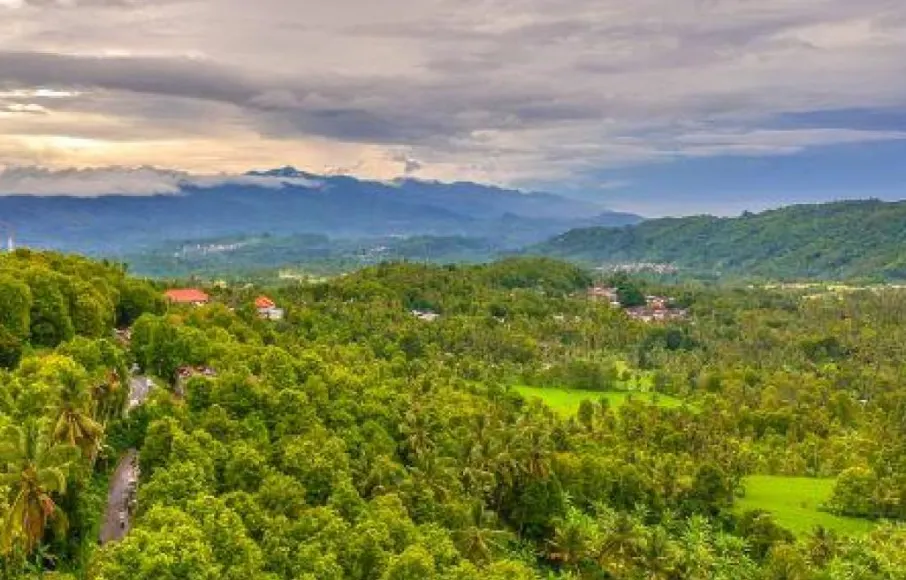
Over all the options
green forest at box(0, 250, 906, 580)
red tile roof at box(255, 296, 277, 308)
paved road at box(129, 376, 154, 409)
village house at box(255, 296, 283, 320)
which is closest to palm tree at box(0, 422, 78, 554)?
green forest at box(0, 250, 906, 580)

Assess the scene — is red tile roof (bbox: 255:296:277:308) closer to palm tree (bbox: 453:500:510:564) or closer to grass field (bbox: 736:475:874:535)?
grass field (bbox: 736:475:874:535)

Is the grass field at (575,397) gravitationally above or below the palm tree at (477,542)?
below

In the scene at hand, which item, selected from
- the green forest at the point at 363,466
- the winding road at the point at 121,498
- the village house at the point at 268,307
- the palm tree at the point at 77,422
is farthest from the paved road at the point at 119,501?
the village house at the point at 268,307

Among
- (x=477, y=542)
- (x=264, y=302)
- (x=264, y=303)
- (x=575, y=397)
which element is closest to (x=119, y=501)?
(x=477, y=542)

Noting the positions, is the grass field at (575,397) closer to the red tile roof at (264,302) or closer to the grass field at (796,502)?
the grass field at (796,502)

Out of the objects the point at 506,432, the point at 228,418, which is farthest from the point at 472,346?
the point at 228,418

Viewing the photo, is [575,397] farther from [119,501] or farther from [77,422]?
[77,422]
